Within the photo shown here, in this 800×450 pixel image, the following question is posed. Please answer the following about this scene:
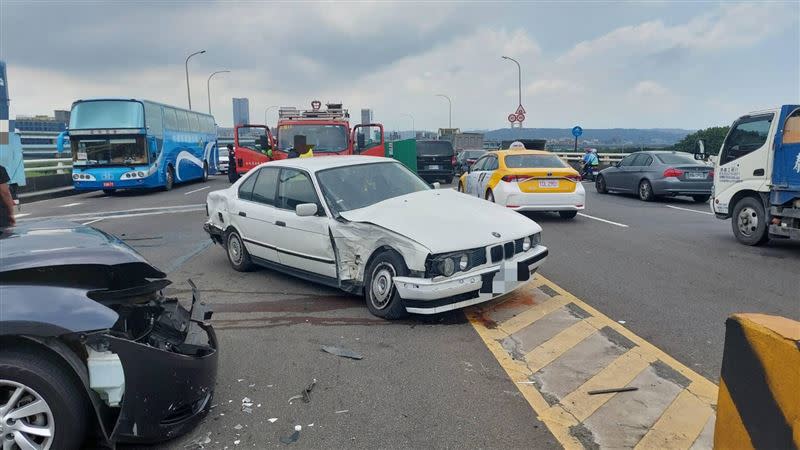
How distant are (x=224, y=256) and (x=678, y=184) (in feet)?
41.3

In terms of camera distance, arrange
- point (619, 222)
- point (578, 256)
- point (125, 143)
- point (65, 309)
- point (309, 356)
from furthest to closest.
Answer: point (125, 143) < point (619, 222) < point (578, 256) < point (309, 356) < point (65, 309)

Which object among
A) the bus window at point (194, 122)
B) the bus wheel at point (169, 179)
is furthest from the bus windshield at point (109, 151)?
the bus window at point (194, 122)

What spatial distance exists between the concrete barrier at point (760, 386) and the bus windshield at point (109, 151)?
2123 centimetres

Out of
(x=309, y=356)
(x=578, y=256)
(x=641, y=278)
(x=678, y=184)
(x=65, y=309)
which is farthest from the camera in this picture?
(x=678, y=184)

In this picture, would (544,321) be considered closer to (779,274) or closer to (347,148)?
(779,274)

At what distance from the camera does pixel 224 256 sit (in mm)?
8930

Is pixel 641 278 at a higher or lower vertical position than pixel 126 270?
lower

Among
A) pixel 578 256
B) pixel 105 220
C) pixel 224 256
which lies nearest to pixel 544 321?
pixel 578 256

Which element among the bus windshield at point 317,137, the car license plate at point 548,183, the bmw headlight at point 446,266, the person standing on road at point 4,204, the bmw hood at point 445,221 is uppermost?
the bus windshield at point 317,137

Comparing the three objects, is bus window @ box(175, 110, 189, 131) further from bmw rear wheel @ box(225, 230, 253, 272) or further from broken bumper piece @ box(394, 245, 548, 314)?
broken bumper piece @ box(394, 245, 548, 314)

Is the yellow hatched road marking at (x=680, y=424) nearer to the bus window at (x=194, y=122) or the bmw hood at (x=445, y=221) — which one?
the bmw hood at (x=445, y=221)

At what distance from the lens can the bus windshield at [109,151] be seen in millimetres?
20062

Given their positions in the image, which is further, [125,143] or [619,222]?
[125,143]

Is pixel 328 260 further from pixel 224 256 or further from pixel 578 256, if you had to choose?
pixel 578 256
